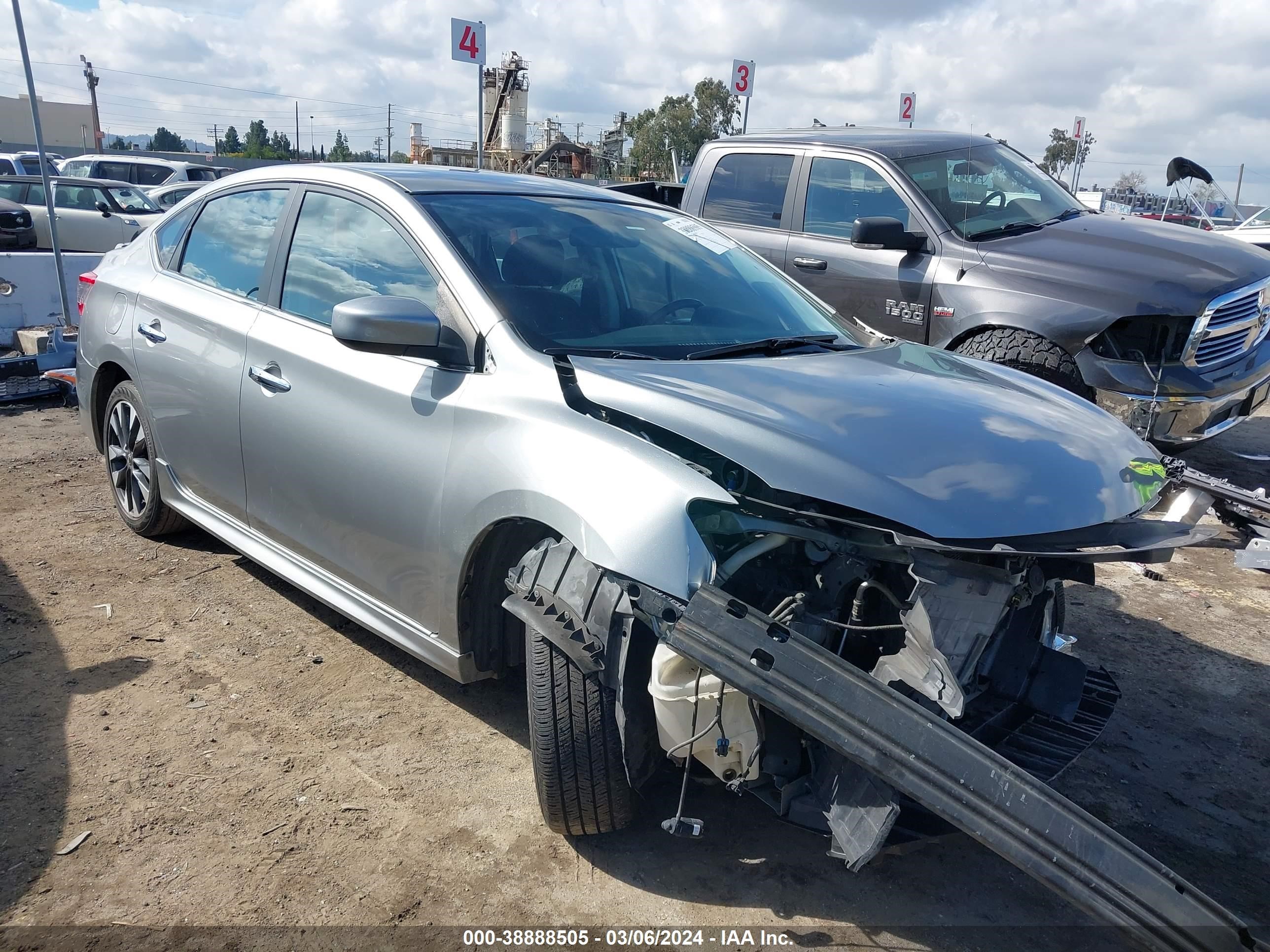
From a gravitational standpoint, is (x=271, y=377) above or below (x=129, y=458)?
above

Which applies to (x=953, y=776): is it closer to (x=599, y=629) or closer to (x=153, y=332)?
(x=599, y=629)

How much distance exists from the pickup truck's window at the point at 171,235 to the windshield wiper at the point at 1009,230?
436 centimetres

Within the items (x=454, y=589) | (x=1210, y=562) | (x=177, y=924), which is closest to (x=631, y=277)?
(x=454, y=589)

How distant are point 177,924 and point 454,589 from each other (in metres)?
1.08

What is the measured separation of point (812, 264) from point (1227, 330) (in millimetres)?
A: 2428

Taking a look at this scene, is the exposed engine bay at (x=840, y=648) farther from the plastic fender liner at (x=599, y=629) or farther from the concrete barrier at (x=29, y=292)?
the concrete barrier at (x=29, y=292)

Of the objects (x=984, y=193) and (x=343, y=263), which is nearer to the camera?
(x=343, y=263)

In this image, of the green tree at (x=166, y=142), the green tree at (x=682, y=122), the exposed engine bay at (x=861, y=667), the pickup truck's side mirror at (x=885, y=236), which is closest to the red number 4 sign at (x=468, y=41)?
the pickup truck's side mirror at (x=885, y=236)

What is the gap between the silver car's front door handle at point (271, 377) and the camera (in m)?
3.45

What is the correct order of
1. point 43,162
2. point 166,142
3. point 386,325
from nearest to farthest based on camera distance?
point 386,325 < point 43,162 < point 166,142

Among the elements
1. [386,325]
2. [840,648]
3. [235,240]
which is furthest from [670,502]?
[235,240]

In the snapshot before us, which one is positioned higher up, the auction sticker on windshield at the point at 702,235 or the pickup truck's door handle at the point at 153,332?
the auction sticker on windshield at the point at 702,235

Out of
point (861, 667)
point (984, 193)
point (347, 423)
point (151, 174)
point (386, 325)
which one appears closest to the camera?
point (861, 667)

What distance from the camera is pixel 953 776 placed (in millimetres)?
2111
